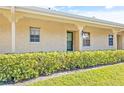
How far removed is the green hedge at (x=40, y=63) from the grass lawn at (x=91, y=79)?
26.7 inches

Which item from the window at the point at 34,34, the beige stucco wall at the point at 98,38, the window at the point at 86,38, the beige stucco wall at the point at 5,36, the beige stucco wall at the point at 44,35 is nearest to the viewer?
the beige stucco wall at the point at 5,36

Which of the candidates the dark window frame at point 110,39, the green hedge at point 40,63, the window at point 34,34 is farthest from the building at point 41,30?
the dark window frame at point 110,39

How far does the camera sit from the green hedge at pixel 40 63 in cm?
1068

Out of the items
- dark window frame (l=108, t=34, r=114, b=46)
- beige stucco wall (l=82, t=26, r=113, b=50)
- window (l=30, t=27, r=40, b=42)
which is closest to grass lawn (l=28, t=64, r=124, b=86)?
window (l=30, t=27, r=40, b=42)

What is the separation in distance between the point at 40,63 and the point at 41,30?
5901 millimetres

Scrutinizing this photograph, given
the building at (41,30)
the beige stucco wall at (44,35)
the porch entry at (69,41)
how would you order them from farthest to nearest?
1. the porch entry at (69,41)
2. the beige stucco wall at (44,35)
3. the building at (41,30)

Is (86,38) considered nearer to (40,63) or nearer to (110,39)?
(110,39)

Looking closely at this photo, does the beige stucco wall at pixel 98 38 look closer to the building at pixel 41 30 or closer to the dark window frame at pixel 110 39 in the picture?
the building at pixel 41 30

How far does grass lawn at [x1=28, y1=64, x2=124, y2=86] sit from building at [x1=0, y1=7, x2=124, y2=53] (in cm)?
329

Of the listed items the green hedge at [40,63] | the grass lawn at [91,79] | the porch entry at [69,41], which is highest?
the porch entry at [69,41]

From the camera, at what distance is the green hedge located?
1068 cm

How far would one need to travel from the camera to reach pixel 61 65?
13352 millimetres

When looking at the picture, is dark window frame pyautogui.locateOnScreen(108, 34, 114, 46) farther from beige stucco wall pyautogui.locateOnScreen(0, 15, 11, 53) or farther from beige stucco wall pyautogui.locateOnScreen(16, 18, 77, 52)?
beige stucco wall pyautogui.locateOnScreen(0, 15, 11, 53)

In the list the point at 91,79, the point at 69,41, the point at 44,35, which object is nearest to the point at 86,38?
the point at 69,41
